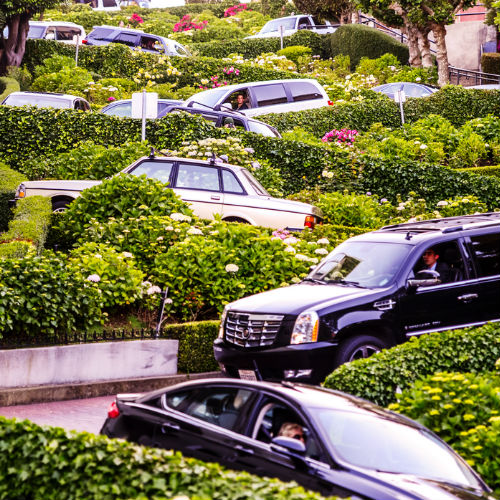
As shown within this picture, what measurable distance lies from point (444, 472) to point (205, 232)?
9.25m

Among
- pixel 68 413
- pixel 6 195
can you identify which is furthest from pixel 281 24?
pixel 68 413

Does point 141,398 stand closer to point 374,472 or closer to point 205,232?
point 374,472

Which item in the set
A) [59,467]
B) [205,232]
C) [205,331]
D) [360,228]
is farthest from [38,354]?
[360,228]

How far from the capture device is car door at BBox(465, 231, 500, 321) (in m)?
11.9

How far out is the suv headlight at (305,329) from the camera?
10.4m

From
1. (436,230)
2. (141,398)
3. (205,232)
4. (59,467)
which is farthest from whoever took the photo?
(205,232)

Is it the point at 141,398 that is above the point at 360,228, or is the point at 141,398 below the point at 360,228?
above

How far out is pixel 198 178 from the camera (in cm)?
1777

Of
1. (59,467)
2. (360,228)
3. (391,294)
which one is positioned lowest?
(360,228)

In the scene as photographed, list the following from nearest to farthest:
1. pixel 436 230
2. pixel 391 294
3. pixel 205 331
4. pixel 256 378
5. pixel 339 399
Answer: pixel 339 399 < pixel 256 378 < pixel 391 294 < pixel 436 230 < pixel 205 331

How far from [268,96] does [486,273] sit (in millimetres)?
16565

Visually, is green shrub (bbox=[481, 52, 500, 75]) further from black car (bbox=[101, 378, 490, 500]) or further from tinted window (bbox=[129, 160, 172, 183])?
black car (bbox=[101, 378, 490, 500])

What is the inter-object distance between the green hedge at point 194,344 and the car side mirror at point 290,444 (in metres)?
6.41

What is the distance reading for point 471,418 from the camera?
7797mm
